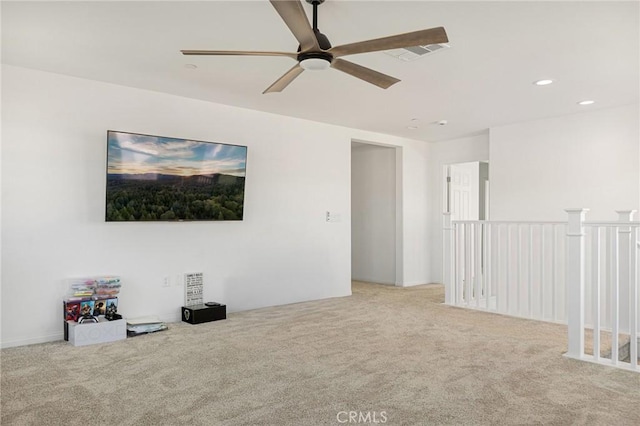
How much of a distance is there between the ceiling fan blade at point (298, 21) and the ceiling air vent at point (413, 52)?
3.87 feet

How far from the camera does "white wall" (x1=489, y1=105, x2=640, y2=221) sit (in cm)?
500

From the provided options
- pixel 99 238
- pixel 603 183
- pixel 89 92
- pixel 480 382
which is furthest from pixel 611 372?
pixel 89 92

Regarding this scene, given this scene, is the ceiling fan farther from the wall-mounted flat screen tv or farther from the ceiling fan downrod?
the wall-mounted flat screen tv

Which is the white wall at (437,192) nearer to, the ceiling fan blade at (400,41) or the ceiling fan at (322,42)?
the ceiling fan at (322,42)

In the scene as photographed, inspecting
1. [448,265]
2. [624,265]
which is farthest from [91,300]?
[624,265]

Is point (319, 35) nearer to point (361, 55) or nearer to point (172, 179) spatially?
point (361, 55)

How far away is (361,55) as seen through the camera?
3.52 meters

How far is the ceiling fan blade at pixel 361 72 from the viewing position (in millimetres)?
2696

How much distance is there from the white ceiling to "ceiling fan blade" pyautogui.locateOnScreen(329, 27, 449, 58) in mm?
409

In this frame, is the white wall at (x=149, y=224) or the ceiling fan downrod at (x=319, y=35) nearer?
the ceiling fan downrod at (x=319, y=35)

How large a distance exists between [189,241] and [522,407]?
3.55 m

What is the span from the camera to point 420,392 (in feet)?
Result: 9.09

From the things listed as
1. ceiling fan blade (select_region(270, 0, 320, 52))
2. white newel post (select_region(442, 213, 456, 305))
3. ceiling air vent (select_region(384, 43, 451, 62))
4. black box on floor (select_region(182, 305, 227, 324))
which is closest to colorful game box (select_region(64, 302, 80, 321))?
black box on floor (select_region(182, 305, 227, 324))

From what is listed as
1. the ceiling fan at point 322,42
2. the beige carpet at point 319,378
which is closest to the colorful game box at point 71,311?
the beige carpet at point 319,378
